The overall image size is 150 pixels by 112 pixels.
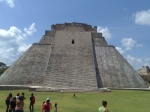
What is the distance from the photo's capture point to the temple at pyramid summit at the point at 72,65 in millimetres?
36719

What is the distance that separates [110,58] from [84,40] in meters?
4.78

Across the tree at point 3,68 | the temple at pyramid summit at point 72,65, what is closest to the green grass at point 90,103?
the temple at pyramid summit at point 72,65

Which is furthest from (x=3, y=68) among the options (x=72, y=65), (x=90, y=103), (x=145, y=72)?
(x=90, y=103)

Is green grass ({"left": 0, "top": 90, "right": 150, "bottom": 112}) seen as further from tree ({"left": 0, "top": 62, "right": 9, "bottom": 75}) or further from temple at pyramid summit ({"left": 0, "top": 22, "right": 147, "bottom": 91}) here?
tree ({"left": 0, "top": 62, "right": 9, "bottom": 75})

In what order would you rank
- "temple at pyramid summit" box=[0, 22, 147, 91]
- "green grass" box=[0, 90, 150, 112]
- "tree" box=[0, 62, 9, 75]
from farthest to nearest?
"tree" box=[0, 62, 9, 75], "temple at pyramid summit" box=[0, 22, 147, 91], "green grass" box=[0, 90, 150, 112]

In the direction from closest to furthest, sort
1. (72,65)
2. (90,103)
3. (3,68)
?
(90,103) → (72,65) → (3,68)

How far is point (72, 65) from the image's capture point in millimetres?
39031

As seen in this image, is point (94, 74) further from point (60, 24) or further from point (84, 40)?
point (60, 24)

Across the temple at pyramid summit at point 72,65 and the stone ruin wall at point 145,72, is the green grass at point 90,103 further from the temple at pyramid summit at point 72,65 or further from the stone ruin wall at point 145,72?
the stone ruin wall at point 145,72

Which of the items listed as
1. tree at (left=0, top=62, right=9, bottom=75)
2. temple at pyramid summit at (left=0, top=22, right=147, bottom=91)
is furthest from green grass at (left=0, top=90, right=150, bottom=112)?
tree at (left=0, top=62, right=9, bottom=75)

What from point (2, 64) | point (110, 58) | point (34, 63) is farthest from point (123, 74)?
point (2, 64)

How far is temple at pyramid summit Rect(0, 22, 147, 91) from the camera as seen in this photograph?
120 ft

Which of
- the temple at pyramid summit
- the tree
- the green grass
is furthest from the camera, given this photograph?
the tree

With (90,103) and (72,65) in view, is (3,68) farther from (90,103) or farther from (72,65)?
(90,103)
